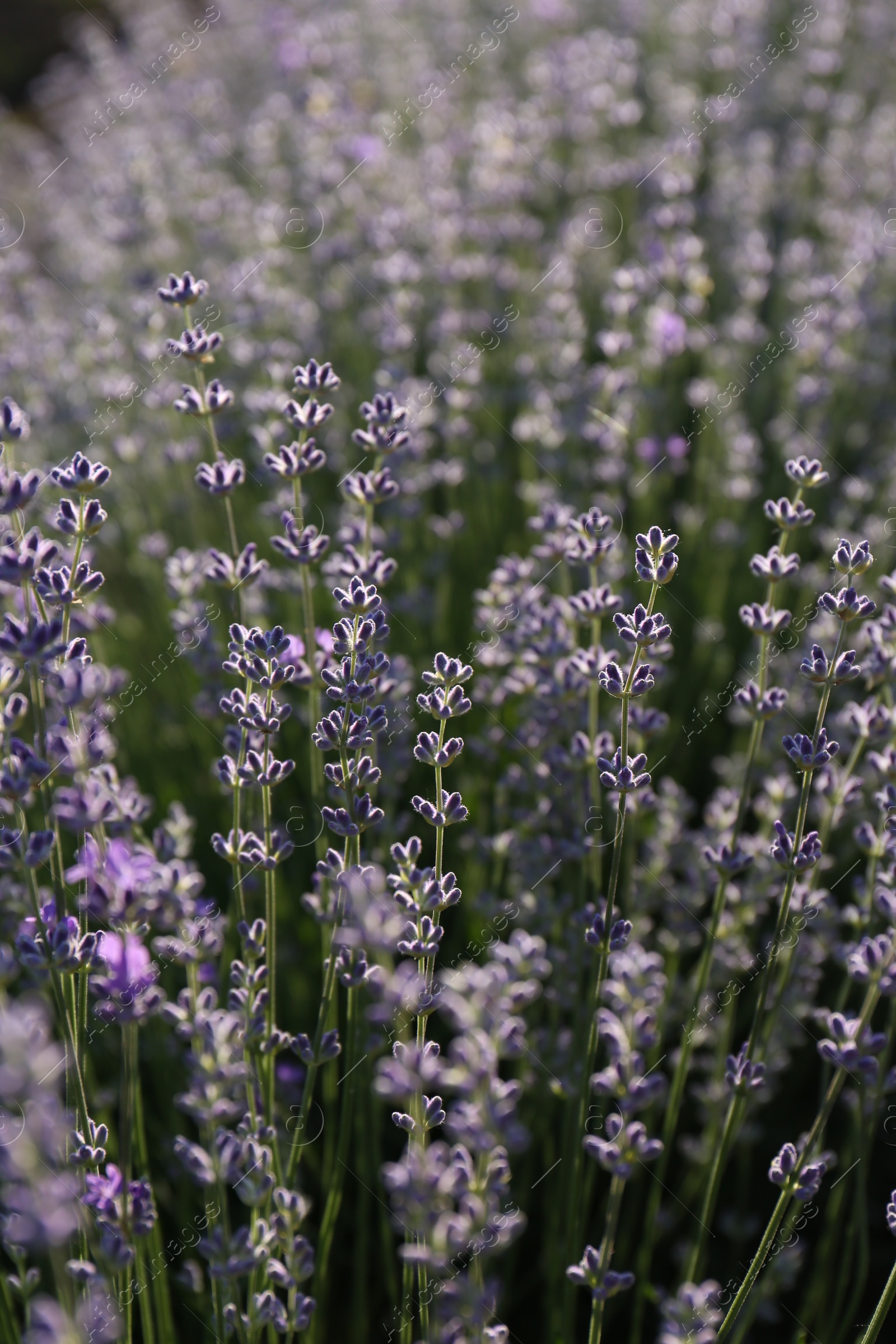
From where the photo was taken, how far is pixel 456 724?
9.29ft

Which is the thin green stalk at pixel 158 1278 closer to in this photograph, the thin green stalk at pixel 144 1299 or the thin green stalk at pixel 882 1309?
the thin green stalk at pixel 144 1299

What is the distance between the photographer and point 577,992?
71.1 inches

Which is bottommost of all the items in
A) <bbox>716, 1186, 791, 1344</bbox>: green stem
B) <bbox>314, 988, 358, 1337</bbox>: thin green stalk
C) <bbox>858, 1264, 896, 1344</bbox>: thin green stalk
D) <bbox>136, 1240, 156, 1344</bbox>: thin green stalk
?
<bbox>858, 1264, 896, 1344</bbox>: thin green stalk

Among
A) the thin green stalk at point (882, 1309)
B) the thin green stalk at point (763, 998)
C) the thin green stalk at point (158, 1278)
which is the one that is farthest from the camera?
the thin green stalk at point (158, 1278)

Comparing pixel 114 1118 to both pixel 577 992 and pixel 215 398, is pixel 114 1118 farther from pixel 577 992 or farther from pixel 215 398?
pixel 215 398

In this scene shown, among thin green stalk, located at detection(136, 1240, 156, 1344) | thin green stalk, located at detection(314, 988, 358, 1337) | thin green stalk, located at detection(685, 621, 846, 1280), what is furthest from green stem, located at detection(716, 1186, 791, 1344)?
thin green stalk, located at detection(136, 1240, 156, 1344)

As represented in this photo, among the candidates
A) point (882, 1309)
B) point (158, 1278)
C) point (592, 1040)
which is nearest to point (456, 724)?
point (592, 1040)

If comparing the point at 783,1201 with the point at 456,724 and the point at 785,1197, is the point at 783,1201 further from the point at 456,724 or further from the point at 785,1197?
the point at 456,724

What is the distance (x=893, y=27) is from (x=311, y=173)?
3878 mm

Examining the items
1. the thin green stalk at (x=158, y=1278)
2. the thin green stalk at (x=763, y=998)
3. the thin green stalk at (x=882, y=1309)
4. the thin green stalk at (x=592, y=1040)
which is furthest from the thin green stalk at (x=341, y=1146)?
the thin green stalk at (x=882, y=1309)

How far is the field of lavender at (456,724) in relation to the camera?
1312 millimetres

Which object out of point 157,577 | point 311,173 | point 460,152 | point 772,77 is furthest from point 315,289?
point 772,77

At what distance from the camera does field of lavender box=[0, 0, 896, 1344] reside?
51.7 inches

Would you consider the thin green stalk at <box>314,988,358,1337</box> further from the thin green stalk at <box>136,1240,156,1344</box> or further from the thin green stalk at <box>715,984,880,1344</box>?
the thin green stalk at <box>715,984,880,1344</box>
